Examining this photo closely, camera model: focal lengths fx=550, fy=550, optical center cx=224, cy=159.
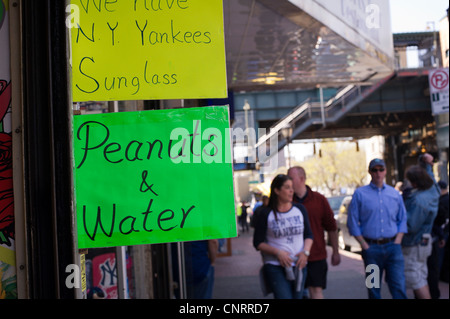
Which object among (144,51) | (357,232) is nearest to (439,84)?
(357,232)

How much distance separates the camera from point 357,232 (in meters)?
6.16

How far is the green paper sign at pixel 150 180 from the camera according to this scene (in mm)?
2250

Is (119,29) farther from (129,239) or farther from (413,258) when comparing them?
(413,258)

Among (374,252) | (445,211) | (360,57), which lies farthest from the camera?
(360,57)

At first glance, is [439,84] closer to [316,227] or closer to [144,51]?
[316,227]

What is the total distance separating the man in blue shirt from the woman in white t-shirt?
0.94 meters

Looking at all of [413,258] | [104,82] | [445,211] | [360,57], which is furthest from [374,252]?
[360,57]

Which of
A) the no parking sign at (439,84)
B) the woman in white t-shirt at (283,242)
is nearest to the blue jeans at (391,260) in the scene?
the woman in white t-shirt at (283,242)

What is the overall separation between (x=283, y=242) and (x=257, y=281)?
18.1ft

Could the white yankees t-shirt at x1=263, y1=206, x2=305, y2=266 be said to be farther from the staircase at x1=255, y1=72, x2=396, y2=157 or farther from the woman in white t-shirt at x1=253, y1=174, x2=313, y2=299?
the staircase at x1=255, y1=72, x2=396, y2=157

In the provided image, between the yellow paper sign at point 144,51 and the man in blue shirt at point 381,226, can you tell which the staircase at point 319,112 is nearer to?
the man in blue shirt at point 381,226

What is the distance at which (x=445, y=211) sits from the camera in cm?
805
